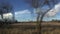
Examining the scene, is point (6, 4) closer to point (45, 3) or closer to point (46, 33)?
point (45, 3)

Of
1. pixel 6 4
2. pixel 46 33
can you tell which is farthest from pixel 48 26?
pixel 6 4

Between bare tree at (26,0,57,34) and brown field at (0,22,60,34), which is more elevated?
bare tree at (26,0,57,34)

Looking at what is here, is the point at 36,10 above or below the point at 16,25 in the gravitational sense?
above

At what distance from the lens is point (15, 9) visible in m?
4.58

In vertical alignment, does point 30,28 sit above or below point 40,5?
below

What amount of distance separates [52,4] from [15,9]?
1.09m

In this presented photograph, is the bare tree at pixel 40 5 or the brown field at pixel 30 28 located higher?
the bare tree at pixel 40 5

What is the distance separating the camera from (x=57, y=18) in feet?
14.4

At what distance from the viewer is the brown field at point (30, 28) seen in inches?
172

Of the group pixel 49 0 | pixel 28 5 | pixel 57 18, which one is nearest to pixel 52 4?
pixel 49 0

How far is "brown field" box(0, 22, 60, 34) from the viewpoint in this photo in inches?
172

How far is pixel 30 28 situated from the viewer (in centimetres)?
445

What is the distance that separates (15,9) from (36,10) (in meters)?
0.62

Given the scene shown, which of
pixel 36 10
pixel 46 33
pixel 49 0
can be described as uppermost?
pixel 49 0
